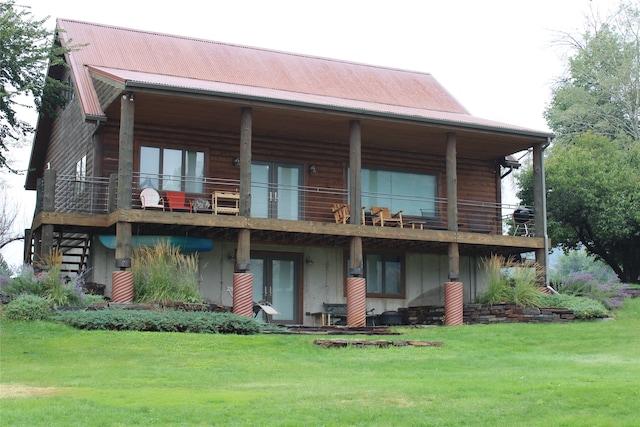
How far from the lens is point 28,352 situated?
14508 mm

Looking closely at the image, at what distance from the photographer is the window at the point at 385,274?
25094mm

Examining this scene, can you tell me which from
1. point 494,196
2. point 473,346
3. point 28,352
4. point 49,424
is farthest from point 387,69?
point 49,424

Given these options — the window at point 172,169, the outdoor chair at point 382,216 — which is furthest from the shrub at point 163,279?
Result: the outdoor chair at point 382,216

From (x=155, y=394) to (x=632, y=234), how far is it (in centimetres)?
2156

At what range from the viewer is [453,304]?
72.9 ft

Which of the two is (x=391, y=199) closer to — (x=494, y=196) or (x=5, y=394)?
(x=494, y=196)

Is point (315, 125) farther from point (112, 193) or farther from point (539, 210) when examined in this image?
point (539, 210)

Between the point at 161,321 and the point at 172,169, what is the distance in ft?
22.0

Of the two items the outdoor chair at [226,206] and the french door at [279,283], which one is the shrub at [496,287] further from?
the outdoor chair at [226,206]

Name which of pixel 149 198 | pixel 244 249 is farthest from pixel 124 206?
pixel 244 249

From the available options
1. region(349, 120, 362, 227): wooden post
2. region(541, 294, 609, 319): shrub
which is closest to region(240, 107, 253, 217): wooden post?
region(349, 120, 362, 227): wooden post

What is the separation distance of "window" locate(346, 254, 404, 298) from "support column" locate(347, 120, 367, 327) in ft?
10.5

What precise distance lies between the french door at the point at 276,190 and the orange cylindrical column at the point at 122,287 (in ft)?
16.6

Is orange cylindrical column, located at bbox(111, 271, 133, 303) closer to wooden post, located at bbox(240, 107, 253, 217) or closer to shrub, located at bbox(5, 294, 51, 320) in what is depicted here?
shrub, located at bbox(5, 294, 51, 320)
